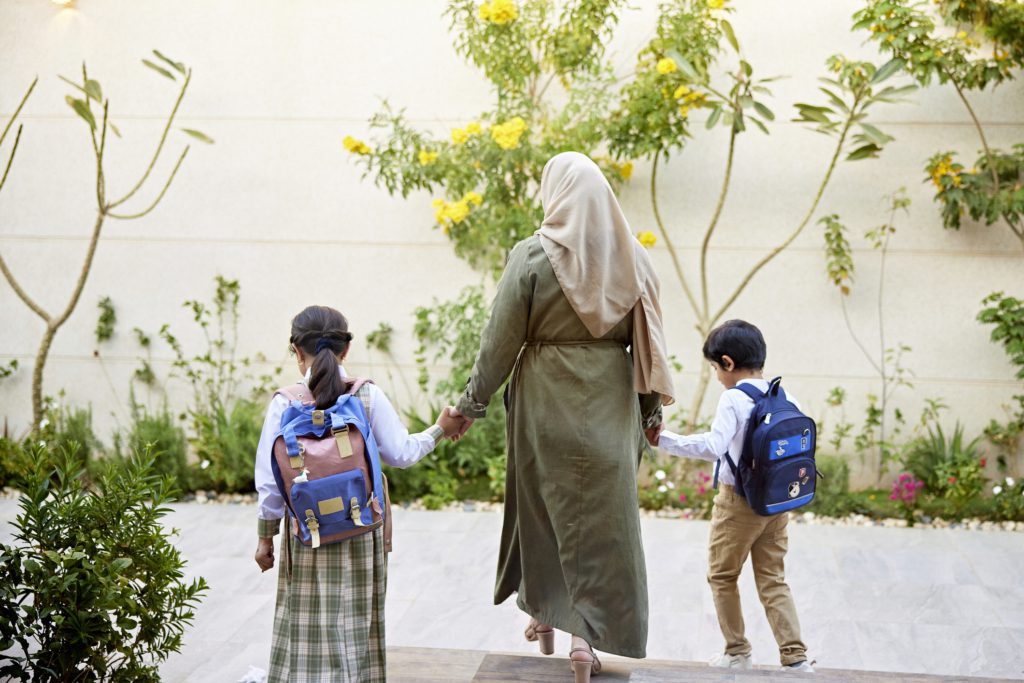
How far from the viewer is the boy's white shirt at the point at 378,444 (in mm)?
2844

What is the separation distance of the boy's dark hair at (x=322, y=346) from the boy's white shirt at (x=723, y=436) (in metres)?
1.08

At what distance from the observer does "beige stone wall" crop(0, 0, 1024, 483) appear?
6.26 m

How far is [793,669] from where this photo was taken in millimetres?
3174

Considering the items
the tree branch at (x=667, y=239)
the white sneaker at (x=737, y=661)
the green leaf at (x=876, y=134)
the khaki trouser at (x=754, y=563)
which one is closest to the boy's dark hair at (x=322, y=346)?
the khaki trouser at (x=754, y=563)

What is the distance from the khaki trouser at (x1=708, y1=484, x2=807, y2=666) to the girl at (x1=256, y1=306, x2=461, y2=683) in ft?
3.67

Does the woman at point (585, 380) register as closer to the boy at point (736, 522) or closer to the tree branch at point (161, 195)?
the boy at point (736, 522)

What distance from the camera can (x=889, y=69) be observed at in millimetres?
5629

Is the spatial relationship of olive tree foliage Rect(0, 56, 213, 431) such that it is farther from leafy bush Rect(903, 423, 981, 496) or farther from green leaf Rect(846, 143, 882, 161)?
leafy bush Rect(903, 423, 981, 496)

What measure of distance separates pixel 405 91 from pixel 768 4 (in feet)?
7.78

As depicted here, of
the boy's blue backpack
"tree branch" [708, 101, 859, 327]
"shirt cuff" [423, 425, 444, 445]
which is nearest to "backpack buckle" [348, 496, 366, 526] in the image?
"shirt cuff" [423, 425, 444, 445]

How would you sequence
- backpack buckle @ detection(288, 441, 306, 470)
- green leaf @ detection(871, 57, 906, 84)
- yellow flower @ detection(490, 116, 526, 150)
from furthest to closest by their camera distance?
yellow flower @ detection(490, 116, 526, 150) → green leaf @ detection(871, 57, 906, 84) → backpack buckle @ detection(288, 441, 306, 470)

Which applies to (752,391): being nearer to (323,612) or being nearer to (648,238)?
(323,612)

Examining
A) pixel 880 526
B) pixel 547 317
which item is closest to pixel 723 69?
pixel 880 526

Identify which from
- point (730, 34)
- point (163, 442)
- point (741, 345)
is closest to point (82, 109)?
point (163, 442)
